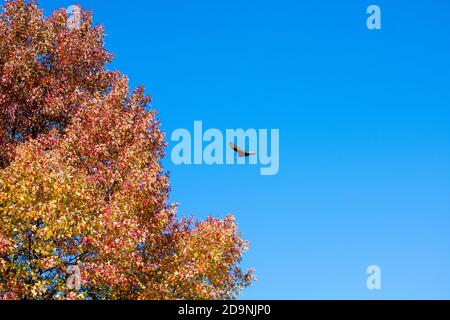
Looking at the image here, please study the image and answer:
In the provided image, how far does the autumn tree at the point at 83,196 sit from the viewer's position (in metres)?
26.4

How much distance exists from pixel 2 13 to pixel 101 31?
6.56 m

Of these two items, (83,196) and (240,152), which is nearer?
(240,152)

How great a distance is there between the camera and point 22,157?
2830 cm

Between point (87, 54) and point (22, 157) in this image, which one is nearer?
point (22, 157)

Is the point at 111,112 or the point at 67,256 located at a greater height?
the point at 111,112

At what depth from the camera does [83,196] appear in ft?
90.0

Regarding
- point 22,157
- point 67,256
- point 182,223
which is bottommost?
point 67,256

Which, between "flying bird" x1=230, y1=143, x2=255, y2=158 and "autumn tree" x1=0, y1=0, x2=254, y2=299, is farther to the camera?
"autumn tree" x1=0, y1=0, x2=254, y2=299

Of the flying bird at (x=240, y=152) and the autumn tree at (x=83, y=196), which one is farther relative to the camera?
the autumn tree at (x=83, y=196)

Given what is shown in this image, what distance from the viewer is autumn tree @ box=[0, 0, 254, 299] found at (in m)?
26.4
